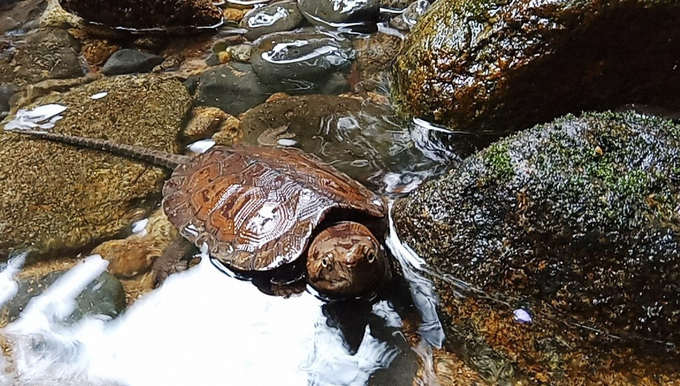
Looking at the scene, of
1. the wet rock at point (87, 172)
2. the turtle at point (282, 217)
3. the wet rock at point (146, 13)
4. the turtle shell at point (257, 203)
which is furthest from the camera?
the wet rock at point (146, 13)

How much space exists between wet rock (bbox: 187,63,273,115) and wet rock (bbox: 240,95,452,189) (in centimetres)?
20

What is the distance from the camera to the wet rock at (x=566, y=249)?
2.68 m

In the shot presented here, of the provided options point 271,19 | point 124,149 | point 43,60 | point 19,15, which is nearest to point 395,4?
point 271,19

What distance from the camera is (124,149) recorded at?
13.8 ft

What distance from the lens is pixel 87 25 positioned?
5.99m

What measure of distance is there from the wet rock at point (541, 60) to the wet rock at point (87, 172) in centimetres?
211

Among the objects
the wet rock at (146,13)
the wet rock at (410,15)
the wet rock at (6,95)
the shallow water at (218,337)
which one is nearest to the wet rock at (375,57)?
the wet rock at (410,15)

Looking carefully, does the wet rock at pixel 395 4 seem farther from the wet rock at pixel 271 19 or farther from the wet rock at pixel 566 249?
the wet rock at pixel 566 249

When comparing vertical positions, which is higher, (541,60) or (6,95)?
(541,60)

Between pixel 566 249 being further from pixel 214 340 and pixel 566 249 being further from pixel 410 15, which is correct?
pixel 410 15

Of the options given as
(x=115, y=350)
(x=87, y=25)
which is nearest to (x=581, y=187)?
(x=115, y=350)

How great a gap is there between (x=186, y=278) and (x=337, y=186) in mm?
1057

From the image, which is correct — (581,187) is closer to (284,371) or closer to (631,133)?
(631,133)

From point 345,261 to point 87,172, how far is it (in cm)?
226
